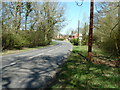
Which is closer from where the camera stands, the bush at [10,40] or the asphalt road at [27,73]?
the asphalt road at [27,73]

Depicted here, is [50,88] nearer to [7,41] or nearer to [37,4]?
[7,41]

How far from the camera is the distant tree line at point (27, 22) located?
57.3 feet

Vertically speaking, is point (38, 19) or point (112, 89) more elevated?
point (38, 19)

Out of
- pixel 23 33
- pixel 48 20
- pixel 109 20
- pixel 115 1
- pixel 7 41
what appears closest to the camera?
pixel 109 20

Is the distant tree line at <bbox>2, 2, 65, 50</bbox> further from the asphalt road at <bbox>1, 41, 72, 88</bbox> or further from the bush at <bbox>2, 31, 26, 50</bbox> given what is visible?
the asphalt road at <bbox>1, 41, 72, 88</bbox>

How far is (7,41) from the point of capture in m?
17.2

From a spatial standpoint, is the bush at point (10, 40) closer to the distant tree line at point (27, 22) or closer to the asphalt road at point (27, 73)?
the distant tree line at point (27, 22)

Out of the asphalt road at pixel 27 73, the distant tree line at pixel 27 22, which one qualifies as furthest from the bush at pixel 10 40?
the asphalt road at pixel 27 73

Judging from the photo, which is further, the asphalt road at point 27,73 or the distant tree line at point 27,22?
the distant tree line at point 27,22

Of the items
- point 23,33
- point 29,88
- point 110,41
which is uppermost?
point 23,33

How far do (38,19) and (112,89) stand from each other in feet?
87.7

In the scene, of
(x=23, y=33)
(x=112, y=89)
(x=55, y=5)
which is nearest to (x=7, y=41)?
(x=23, y=33)

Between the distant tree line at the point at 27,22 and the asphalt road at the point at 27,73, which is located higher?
the distant tree line at the point at 27,22

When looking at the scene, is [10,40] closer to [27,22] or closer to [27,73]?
[27,22]
